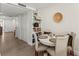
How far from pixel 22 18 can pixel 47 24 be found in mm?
3352

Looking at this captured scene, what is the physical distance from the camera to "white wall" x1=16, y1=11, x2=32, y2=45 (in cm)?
555

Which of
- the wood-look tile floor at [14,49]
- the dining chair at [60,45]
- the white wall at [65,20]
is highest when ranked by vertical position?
the white wall at [65,20]

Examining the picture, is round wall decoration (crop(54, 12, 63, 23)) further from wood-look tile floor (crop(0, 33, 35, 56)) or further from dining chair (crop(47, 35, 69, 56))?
wood-look tile floor (crop(0, 33, 35, 56))

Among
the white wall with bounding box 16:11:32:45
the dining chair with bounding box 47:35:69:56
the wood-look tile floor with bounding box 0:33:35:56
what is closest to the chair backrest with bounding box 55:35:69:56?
the dining chair with bounding box 47:35:69:56

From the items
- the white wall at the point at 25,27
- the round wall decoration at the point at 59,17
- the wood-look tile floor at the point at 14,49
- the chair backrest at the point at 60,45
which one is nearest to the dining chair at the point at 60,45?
the chair backrest at the point at 60,45

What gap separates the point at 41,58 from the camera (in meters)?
1.51

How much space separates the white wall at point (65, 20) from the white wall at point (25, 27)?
6.34 feet

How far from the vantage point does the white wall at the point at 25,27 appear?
219 inches

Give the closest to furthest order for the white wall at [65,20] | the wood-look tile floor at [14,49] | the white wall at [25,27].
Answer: the white wall at [65,20], the wood-look tile floor at [14,49], the white wall at [25,27]

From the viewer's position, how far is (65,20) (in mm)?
3725

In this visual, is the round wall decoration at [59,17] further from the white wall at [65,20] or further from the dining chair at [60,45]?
the dining chair at [60,45]

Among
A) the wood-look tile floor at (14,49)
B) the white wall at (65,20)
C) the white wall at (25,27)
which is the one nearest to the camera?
the white wall at (65,20)

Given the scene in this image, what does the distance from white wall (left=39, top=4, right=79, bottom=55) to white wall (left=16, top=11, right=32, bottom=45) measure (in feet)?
6.34

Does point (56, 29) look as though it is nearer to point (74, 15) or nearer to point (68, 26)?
point (68, 26)
